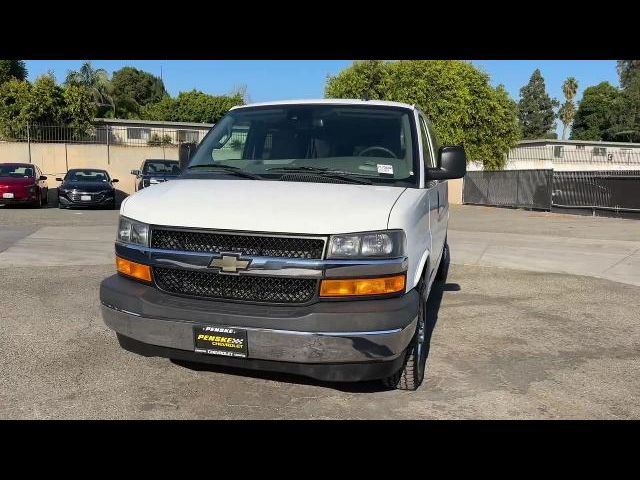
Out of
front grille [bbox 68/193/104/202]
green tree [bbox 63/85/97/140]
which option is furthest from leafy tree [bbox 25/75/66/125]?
front grille [bbox 68/193/104/202]

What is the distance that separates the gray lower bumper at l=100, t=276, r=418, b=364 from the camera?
3.32 meters

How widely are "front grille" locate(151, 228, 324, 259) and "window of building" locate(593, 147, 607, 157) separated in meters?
45.4

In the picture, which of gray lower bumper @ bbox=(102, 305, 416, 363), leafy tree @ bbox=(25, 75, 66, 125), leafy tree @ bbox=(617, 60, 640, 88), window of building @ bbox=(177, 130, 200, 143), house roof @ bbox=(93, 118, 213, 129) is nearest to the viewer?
gray lower bumper @ bbox=(102, 305, 416, 363)

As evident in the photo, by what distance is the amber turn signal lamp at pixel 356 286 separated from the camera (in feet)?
11.1

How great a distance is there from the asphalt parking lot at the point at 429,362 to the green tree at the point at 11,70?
32.1 metres

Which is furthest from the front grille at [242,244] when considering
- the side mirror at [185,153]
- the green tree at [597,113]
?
the green tree at [597,113]

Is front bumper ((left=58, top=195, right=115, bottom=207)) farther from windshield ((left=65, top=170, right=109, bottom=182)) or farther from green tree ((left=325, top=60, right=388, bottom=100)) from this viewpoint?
green tree ((left=325, top=60, right=388, bottom=100))

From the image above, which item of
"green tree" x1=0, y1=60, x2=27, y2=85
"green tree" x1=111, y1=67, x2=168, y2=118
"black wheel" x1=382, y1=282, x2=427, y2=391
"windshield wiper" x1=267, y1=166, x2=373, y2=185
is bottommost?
"black wheel" x1=382, y1=282, x2=427, y2=391

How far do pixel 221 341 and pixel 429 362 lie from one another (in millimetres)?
2129

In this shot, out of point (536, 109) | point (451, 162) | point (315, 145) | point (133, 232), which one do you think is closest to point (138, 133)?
point (315, 145)

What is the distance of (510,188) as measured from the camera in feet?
84.8

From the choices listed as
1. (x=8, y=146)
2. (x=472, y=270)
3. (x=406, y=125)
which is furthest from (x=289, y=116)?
(x=8, y=146)
